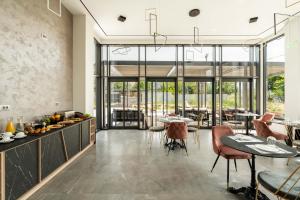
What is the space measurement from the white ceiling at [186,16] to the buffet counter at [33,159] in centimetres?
401

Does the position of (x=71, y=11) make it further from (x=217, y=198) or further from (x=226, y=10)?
(x=217, y=198)

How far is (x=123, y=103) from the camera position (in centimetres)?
813

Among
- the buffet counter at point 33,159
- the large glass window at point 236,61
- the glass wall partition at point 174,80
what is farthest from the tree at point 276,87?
the buffet counter at point 33,159

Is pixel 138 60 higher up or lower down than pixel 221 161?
higher up

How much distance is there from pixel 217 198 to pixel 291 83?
582 centimetres

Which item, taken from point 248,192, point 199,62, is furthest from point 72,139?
point 199,62

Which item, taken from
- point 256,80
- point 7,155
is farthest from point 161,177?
point 256,80

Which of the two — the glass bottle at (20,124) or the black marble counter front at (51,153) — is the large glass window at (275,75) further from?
the glass bottle at (20,124)

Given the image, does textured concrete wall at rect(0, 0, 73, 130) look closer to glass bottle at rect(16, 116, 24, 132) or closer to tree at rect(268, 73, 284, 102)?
glass bottle at rect(16, 116, 24, 132)

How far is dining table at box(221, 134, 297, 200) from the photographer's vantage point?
2.18 metres

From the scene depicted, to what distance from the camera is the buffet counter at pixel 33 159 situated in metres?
2.22

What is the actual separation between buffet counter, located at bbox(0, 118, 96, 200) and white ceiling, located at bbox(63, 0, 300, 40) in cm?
401

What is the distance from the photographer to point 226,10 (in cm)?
565

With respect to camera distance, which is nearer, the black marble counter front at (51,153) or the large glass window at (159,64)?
the black marble counter front at (51,153)
